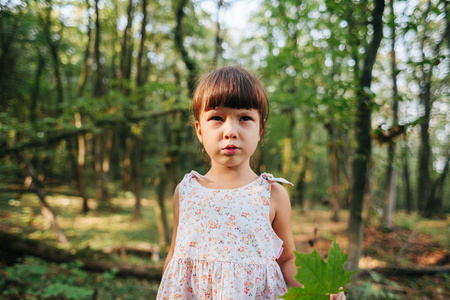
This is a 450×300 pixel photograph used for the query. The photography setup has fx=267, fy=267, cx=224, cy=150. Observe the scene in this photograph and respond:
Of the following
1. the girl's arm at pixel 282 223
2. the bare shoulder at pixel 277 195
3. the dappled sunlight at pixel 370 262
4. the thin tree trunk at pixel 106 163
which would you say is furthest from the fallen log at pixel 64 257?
the thin tree trunk at pixel 106 163

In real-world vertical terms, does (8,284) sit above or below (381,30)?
below

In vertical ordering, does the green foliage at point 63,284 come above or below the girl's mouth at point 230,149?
below

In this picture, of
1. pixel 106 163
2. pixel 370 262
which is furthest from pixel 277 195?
pixel 106 163

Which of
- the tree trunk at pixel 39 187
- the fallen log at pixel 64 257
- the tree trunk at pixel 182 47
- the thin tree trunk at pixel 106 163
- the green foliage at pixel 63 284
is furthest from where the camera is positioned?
the thin tree trunk at pixel 106 163

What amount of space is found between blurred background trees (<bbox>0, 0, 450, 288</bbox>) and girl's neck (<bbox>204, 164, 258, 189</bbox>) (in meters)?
0.47

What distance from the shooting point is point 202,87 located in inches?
51.4

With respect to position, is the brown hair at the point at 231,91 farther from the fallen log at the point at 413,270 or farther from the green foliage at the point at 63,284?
the fallen log at the point at 413,270

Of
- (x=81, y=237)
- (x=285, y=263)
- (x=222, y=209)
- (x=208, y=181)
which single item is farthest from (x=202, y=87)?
(x=81, y=237)

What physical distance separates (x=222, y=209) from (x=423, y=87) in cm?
1145

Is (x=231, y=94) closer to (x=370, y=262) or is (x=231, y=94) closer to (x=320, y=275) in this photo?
(x=320, y=275)

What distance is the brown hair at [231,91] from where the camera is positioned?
3.91 ft

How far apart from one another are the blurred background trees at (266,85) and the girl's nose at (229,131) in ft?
1.83

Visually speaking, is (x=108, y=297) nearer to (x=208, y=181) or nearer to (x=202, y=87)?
(x=208, y=181)

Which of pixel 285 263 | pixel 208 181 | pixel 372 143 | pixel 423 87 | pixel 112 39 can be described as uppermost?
pixel 112 39
